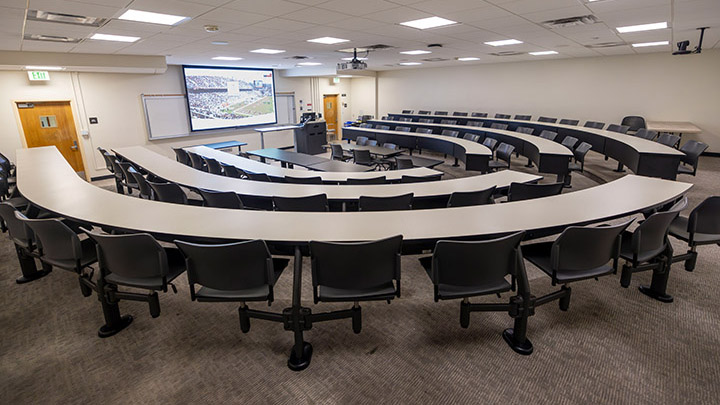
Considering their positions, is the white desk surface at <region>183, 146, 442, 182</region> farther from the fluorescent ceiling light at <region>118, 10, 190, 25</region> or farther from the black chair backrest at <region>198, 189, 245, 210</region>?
the fluorescent ceiling light at <region>118, 10, 190, 25</region>

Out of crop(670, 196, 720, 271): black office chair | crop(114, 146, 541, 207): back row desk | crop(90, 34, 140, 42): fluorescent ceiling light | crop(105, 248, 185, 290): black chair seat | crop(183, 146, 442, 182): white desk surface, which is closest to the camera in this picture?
crop(105, 248, 185, 290): black chair seat

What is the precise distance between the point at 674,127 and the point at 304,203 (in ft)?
33.2

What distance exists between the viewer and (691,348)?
243cm

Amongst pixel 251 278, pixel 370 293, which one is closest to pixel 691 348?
pixel 370 293

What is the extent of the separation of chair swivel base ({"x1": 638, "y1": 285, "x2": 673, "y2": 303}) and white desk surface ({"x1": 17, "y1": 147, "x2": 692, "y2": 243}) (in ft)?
2.53

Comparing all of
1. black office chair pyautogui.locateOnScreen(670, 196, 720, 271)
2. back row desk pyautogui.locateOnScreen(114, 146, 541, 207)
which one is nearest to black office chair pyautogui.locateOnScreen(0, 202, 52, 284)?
back row desk pyautogui.locateOnScreen(114, 146, 541, 207)

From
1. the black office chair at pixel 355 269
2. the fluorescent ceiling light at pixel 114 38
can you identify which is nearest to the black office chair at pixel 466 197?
the black office chair at pixel 355 269

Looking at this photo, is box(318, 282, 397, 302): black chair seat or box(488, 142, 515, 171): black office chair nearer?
box(318, 282, 397, 302): black chair seat

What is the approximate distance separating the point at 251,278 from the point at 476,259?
1.42 meters

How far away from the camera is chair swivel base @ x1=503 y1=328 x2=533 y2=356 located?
2406 millimetres

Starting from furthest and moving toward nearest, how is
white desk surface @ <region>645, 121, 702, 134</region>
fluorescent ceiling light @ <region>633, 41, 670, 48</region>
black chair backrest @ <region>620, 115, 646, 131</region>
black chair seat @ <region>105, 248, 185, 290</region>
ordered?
black chair backrest @ <region>620, 115, 646, 131</region> < white desk surface @ <region>645, 121, 702, 134</region> < fluorescent ceiling light @ <region>633, 41, 670, 48</region> < black chair seat @ <region>105, 248, 185, 290</region>

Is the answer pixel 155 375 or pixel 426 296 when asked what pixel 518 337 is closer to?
pixel 426 296

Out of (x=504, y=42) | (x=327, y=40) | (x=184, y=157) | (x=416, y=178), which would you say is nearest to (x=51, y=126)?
(x=184, y=157)

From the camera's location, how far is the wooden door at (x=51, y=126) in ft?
24.5
